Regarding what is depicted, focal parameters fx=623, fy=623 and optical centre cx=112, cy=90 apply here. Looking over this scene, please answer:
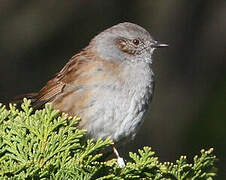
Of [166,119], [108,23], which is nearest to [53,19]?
[108,23]

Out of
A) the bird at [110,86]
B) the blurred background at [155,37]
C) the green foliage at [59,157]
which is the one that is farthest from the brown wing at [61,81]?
the blurred background at [155,37]

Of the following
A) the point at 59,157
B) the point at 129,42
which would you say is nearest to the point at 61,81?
the point at 129,42

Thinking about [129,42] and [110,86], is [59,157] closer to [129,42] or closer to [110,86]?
[110,86]

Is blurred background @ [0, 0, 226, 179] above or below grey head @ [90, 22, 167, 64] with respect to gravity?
below

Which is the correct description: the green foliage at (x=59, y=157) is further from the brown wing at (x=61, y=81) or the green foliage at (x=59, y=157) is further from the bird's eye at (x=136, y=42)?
the bird's eye at (x=136, y=42)

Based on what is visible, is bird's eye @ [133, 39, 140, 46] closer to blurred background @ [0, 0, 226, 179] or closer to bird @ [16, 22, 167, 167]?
bird @ [16, 22, 167, 167]

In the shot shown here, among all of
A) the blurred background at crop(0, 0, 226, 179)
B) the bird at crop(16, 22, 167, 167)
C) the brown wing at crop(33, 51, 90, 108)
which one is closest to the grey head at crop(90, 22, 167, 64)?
the bird at crop(16, 22, 167, 167)

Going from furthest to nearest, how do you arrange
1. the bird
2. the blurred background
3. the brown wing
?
the blurred background, the brown wing, the bird
